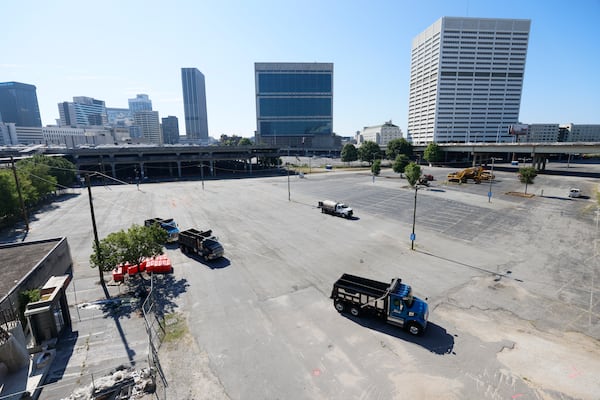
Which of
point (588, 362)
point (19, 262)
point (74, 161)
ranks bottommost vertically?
point (588, 362)

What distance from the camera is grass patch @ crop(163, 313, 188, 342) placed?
14.7 metres

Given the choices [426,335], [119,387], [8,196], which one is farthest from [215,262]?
[8,196]

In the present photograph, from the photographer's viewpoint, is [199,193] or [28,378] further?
[199,193]

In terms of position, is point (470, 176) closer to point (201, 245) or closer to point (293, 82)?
point (201, 245)

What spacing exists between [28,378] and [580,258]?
39384 mm

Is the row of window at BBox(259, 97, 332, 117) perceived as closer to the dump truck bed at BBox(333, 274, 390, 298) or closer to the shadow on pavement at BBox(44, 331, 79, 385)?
the dump truck bed at BBox(333, 274, 390, 298)

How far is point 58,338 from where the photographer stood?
14812 millimetres

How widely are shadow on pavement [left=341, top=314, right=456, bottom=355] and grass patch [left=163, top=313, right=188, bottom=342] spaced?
9539 mm

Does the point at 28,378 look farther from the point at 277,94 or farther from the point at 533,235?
the point at 277,94

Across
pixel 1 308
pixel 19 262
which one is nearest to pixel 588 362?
pixel 1 308

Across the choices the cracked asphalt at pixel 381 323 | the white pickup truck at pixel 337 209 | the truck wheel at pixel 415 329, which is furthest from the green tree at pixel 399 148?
the truck wheel at pixel 415 329

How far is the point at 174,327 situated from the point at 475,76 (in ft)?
729

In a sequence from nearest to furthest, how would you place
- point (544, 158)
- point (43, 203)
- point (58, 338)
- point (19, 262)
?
point (58, 338) < point (19, 262) < point (43, 203) < point (544, 158)

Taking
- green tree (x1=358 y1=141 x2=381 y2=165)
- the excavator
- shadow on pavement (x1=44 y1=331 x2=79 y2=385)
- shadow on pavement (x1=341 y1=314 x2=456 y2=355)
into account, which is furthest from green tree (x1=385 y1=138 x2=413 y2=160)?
shadow on pavement (x1=44 y1=331 x2=79 y2=385)
